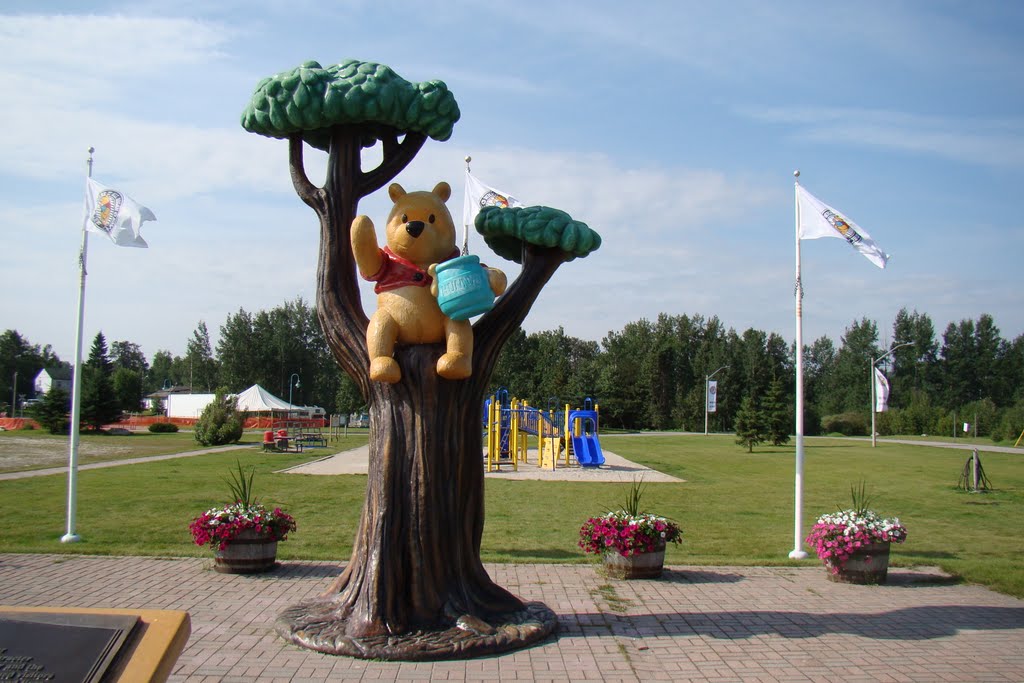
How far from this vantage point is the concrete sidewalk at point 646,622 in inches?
235

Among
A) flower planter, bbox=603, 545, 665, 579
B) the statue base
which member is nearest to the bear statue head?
the statue base

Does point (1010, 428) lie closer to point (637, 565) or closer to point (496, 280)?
point (637, 565)

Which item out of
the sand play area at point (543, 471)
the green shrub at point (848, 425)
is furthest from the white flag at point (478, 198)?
the green shrub at point (848, 425)

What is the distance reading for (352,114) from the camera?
663 centimetres

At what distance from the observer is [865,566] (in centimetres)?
919

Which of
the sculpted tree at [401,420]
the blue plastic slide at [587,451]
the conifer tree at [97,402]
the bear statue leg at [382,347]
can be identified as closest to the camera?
the sculpted tree at [401,420]

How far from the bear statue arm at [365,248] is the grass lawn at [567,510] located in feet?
16.5

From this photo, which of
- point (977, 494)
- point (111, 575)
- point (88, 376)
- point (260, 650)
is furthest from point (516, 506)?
point (88, 376)

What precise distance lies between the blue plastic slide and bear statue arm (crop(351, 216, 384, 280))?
19802 millimetres

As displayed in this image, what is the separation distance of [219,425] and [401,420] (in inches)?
1193

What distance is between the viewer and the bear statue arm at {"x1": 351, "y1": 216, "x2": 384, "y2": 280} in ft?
21.8

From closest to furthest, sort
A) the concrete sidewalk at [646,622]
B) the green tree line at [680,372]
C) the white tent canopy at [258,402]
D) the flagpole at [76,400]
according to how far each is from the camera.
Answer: the concrete sidewalk at [646,622] → the flagpole at [76,400] → the white tent canopy at [258,402] → the green tree line at [680,372]

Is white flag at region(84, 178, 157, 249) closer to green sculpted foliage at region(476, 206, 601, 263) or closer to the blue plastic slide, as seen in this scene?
green sculpted foliage at region(476, 206, 601, 263)

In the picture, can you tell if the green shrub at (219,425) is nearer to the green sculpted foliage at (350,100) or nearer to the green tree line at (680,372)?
the green tree line at (680,372)
